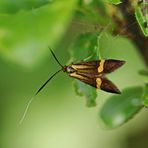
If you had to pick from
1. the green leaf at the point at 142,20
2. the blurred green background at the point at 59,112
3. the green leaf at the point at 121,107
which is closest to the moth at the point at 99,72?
the green leaf at the point at 142,20

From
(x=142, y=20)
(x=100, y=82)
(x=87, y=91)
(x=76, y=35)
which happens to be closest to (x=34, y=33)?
(x=142, y=20)

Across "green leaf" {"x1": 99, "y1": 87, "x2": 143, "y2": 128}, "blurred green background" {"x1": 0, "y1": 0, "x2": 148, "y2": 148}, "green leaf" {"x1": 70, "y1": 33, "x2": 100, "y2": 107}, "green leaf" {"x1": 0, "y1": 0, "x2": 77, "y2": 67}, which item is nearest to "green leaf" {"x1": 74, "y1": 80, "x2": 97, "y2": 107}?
"green leaf" {"x1": 70, "y1": 33, "x2": 100, "y2": 107}

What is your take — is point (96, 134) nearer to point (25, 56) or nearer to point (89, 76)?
point (89, 76)

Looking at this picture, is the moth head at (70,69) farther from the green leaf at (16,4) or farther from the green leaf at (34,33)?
the green leaf at (34,33)

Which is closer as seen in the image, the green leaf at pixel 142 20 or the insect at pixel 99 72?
the green leaf at pixel 142 20

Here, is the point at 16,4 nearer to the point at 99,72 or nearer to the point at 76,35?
the point at 99,72

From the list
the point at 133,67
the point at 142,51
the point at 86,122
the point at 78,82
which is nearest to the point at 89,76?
the point at 78,82

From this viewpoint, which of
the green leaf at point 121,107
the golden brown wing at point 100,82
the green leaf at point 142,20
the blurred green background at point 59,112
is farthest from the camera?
the blurred green background at point 59,112

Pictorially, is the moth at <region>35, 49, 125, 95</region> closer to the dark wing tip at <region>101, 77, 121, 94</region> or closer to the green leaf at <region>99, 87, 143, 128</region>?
the dark wing tip at <region>101, 77, 121, 94</region>
